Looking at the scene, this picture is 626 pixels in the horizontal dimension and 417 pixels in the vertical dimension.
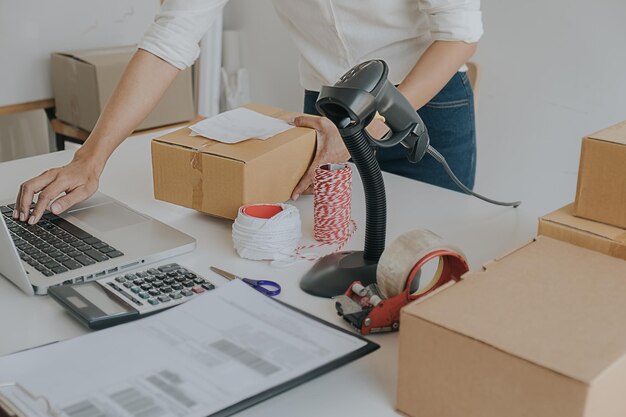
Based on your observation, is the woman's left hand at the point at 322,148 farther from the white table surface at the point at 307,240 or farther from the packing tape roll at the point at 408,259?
the packing tape roll at the point at 408,259

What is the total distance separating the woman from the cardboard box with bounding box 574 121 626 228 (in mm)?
357

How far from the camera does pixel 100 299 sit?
0.99m

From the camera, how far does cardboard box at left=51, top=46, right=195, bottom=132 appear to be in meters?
2.75

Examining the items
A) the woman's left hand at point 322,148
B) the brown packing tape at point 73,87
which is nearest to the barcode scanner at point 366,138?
the woman's left hand at point 322,148

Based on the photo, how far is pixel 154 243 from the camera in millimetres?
1180

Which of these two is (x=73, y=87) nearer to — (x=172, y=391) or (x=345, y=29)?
(x=345, y=29)

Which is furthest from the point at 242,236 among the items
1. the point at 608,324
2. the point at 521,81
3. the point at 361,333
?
the point at 521,81

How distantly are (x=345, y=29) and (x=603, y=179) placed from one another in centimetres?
77

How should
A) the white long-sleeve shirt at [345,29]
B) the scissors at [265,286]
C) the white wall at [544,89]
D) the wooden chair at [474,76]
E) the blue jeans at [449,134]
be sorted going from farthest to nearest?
the white wall at [544,89] < the wooden chair at [474,76] < the blue jeans at [449,134] < the white long-sleeve shirt at [345,29] < the scissors at [265,286]

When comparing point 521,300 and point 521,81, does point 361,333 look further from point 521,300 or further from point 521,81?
point 521,81

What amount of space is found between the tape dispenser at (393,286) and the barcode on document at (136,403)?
0.28 m

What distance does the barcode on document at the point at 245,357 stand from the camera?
83 centimetres

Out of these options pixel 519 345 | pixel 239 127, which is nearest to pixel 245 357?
pixel 519 345

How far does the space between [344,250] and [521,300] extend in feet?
1.40
